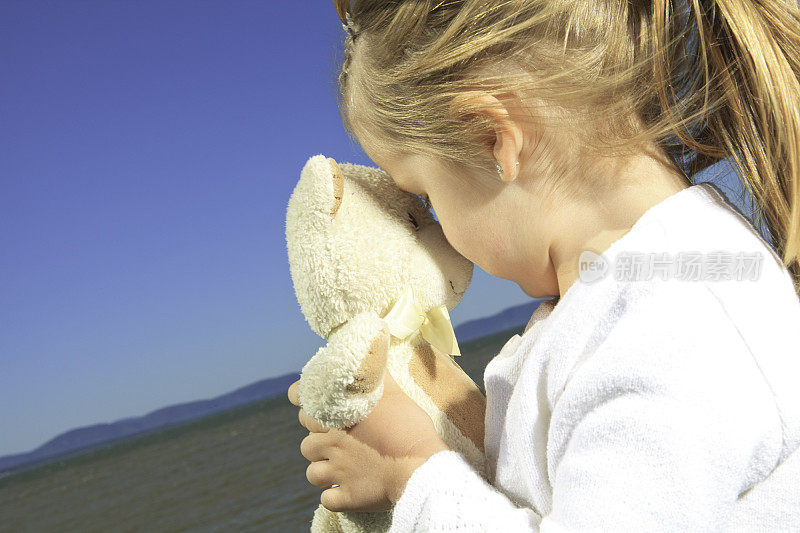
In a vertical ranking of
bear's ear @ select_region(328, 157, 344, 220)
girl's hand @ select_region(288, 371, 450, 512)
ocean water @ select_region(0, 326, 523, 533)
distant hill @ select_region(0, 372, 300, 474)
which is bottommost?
distant hill @ select_region(0, 372, 300, 474)

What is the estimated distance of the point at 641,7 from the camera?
3.56 feet

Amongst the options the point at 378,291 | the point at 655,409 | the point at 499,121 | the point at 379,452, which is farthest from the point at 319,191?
the point at 655,409

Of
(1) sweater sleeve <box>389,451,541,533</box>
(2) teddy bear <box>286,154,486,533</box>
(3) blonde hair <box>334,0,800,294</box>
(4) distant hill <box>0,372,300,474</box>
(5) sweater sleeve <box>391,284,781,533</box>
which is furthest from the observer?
(4) distant hill <box>0,372,300,474</box>

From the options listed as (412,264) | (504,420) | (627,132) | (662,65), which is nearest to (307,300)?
(412,264)

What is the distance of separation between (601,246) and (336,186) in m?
0.51

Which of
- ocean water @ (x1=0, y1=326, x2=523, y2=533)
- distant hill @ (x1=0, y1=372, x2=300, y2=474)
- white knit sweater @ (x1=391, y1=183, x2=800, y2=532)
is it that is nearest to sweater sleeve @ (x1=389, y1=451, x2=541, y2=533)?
white knit sweater @ (x1=391, y1=183, x2=800, y2=532)

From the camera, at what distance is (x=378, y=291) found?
1210mm

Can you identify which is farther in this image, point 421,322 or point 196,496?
point 196,496

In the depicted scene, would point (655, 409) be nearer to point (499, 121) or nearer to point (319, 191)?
point (499, 121)

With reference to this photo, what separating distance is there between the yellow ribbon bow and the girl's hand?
97mm

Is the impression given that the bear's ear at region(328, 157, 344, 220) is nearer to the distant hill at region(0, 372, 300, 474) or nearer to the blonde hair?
the blonde hair

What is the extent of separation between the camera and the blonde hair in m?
1.04

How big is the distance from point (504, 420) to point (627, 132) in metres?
0.54

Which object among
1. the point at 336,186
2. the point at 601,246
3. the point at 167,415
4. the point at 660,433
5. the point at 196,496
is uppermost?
the point at 336,186
